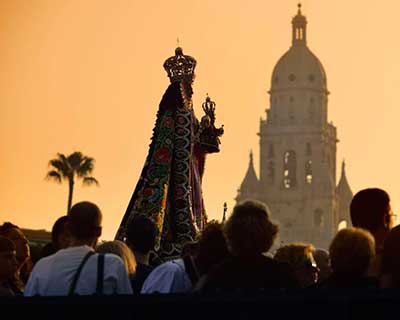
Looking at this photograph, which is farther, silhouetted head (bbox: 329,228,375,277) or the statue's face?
the statue's face

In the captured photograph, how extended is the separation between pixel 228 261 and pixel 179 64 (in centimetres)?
984

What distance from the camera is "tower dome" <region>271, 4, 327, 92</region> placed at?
15325 centimetres

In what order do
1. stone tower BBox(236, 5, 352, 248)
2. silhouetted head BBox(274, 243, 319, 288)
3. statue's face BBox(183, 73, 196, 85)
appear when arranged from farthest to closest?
1. stone tower BBox(236, 5, 352, 248)
2. statue's face BBox(183, 73, 196, 85)
3. silhouetted head BBox(274, 243, 319, 288)

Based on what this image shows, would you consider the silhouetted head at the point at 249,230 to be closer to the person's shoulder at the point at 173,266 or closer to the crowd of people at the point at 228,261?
the crowd of people at the point at 228,261

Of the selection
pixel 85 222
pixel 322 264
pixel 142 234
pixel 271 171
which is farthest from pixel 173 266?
pixel 271 171

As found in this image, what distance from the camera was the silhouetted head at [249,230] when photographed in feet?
38.5

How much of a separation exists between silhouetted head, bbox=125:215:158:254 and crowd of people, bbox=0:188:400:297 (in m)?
1.05

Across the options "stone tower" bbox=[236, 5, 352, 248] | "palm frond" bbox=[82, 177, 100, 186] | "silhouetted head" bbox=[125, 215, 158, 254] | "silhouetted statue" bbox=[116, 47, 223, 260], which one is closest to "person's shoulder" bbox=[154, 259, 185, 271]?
"silhouetted head" bbox=[125, 215, 158, 254]

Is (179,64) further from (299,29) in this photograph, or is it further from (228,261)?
(299,29)

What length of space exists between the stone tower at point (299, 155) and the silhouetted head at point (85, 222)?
422 ft

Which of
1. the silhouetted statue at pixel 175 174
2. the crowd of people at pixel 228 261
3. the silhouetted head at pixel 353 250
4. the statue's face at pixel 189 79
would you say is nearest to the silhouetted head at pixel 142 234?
the crowd of people at pixel 228 261

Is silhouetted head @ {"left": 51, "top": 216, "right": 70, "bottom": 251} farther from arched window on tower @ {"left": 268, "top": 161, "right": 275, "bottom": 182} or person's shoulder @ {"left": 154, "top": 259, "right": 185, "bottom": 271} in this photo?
arched window on tower @ {"left": 268, "top": 161, "right": 275, "bottom": 182}

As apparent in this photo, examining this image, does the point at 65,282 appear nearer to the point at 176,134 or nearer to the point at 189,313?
the point at 189,313

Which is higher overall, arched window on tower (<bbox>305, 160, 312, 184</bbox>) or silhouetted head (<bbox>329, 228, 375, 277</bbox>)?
arched window on tower (<bbox>305, 160, 312, 184</bbox>)
